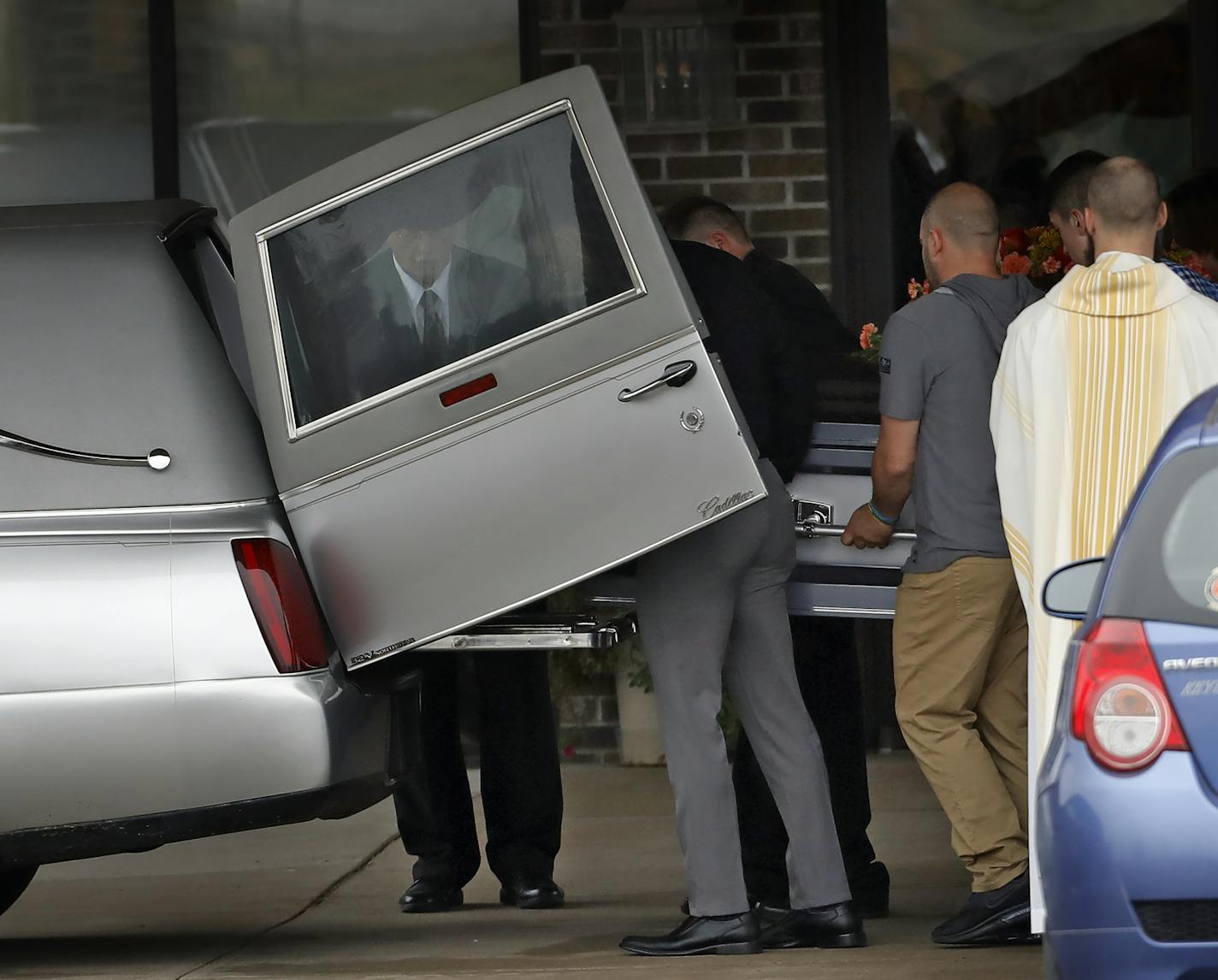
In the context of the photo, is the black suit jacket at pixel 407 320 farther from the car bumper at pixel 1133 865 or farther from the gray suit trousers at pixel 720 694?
the car bumper at pixel 1133 865

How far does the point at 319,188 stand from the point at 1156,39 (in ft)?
17.0

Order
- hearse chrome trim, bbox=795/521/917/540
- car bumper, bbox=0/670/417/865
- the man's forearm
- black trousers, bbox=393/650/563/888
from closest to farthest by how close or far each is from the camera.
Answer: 1. car bumper, bbox=0/670/417/865
2. the man's forearm
3. hearse chrome trim, bbox=795/521/917/540
4. black trousers, bbox=393/650/563/888

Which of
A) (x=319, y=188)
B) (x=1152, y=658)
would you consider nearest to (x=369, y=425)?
(x=319, y=188)

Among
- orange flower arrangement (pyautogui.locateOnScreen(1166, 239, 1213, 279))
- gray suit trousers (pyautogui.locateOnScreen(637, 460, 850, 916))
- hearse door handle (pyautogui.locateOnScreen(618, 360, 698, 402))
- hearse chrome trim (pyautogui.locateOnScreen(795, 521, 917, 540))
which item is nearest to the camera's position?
Result: hearse door handle (pyautogui.locateOnScreen(618, 360, 698, 402))

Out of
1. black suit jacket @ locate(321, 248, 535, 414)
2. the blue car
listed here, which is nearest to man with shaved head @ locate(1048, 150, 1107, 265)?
black suit jacket @ locate(321, 248, 535, 414)

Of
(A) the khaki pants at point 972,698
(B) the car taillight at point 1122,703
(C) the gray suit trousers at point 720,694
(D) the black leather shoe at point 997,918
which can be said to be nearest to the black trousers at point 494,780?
(C) the gray suit trousers at point 720,694

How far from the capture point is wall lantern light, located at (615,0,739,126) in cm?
884

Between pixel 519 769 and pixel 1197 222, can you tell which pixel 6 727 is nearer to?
pixel 519 769

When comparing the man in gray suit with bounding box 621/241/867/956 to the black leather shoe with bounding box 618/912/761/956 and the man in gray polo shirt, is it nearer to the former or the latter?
the black leather shoe with bounding box 618/912/761/956

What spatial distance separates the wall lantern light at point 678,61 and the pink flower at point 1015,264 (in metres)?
3.09

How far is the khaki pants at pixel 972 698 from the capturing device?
17.4ft

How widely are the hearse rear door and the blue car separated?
1588mm

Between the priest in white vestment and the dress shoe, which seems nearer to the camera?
the priest in white vestment

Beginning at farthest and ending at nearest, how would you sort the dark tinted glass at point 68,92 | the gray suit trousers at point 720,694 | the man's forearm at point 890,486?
the dark tinted glass at point 68,92, the man's forearm at point 890,486, the gray suit trousers at point 720,694
